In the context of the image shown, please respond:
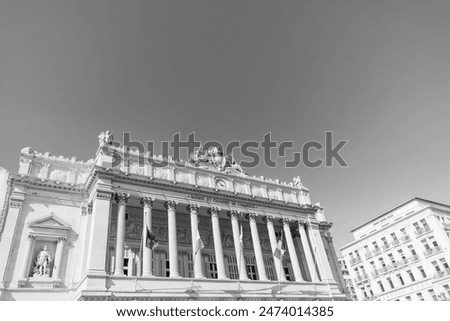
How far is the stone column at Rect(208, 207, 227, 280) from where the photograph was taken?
89.6 ft

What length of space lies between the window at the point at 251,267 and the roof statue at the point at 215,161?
365 inches

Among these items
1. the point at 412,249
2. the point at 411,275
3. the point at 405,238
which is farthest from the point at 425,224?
the point at 411,275

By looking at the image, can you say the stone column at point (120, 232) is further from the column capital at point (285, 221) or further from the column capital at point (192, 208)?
the column capital at point (285, 221)

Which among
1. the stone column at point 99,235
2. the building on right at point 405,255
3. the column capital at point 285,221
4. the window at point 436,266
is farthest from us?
the building on right at point 405,255

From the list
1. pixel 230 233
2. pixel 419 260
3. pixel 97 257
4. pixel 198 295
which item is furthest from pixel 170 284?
pixel 419 260

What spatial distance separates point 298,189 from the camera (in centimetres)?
3919

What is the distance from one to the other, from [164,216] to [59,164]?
10399 mm

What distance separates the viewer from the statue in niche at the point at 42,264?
23.8 metres

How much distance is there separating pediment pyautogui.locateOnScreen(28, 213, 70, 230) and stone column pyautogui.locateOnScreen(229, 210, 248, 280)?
14263 mm

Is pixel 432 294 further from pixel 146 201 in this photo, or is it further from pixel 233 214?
pixel 146 201

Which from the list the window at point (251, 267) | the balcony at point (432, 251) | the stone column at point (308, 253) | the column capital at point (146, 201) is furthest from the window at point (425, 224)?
the column capital at point (146, 201)

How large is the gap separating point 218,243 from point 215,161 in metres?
10.4

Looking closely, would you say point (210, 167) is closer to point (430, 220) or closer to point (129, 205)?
point (129, 205)

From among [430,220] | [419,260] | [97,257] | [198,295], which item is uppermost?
[430,220]
